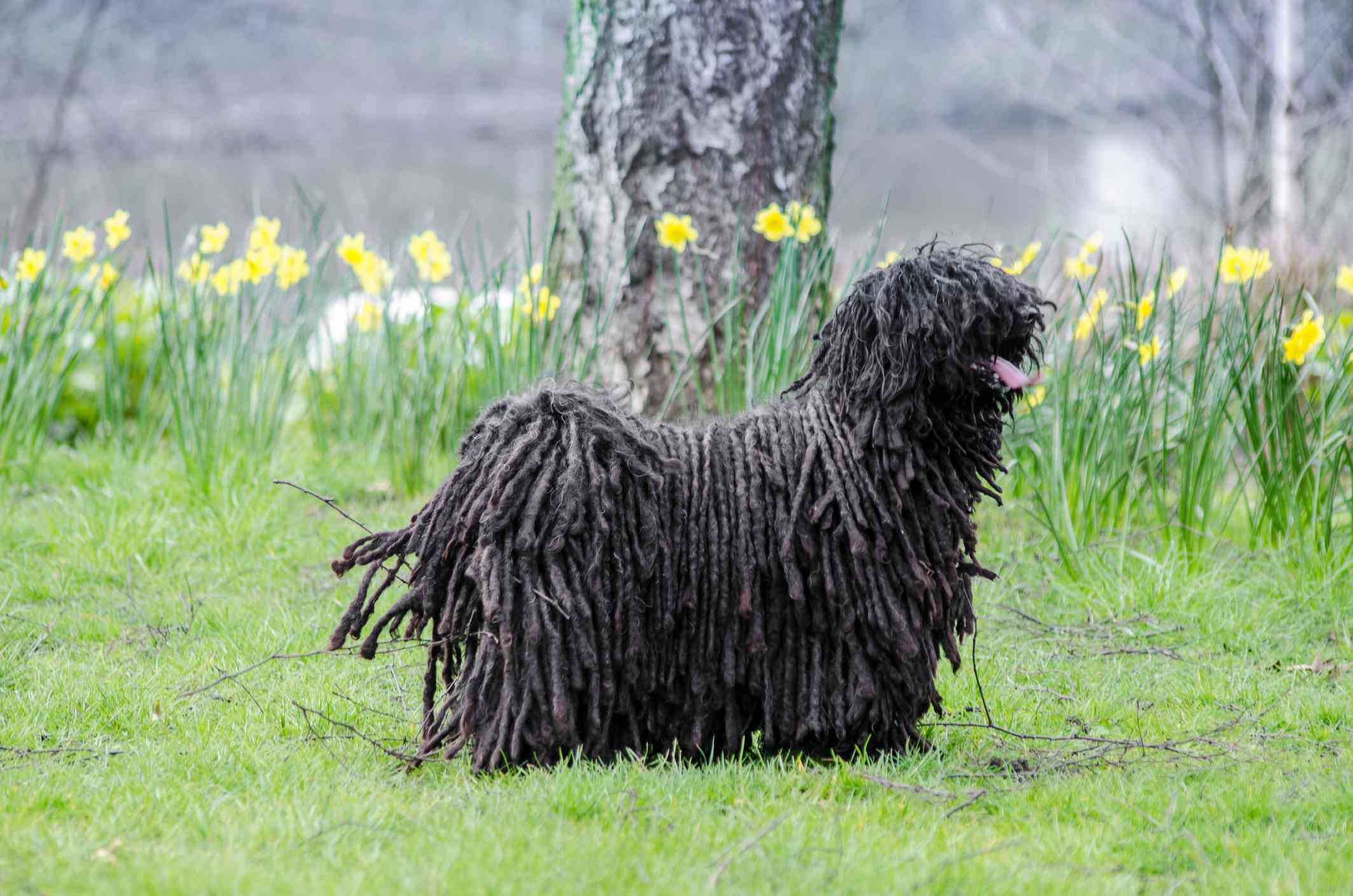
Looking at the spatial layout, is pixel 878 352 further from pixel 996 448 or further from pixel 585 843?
pixel 585 843

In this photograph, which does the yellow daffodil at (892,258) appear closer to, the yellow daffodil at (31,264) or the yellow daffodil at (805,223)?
the yellow daffodil at (805,223)

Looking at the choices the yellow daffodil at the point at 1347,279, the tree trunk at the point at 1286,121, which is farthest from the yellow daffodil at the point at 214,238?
the tree trunk at the point at 1286,121

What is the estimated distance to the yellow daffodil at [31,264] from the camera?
17.6ft

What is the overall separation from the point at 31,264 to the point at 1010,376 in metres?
4.19

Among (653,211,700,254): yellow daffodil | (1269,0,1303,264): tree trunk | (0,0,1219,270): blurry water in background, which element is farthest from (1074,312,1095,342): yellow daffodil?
(1269,0,1303,264): tree trunk

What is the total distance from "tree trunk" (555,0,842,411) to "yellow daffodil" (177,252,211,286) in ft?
5.05

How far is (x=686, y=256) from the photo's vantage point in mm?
5332

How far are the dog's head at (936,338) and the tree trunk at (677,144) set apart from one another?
7.55ft

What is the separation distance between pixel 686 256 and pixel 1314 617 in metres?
2.62

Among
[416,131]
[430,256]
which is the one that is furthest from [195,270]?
[416,131]

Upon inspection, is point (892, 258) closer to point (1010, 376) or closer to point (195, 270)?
point (1010, 376)

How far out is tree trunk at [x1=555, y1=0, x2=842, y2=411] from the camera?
17.3 feet

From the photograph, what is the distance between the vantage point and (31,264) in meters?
5.36

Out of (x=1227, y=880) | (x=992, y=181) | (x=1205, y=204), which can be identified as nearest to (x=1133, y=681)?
(x=1227, y=880)
